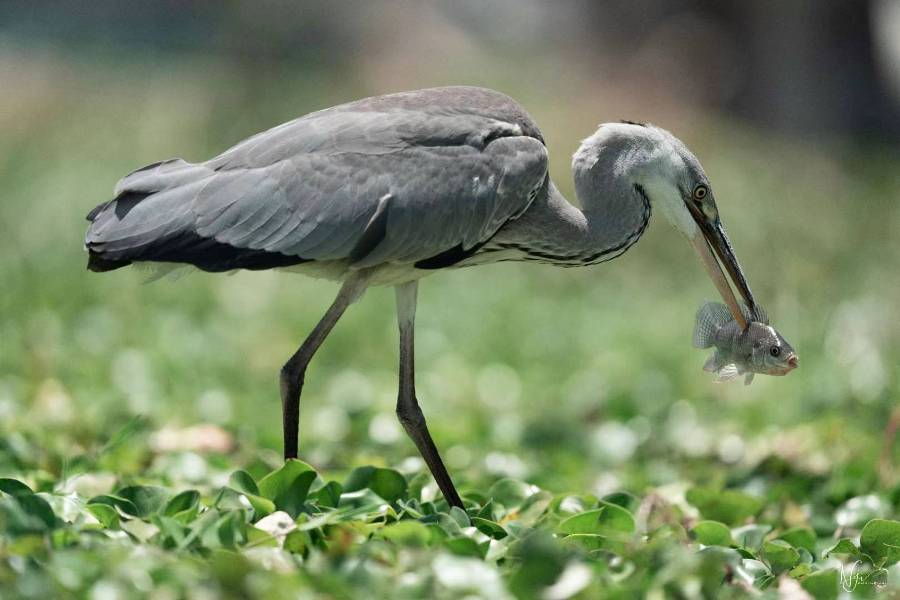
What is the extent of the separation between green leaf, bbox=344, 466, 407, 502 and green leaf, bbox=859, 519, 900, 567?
4.70ft

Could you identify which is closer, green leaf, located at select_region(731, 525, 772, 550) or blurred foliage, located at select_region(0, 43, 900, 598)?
blurred foliage, located at select_region(0, 43, 900, 598)

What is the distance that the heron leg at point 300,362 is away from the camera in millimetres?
4363

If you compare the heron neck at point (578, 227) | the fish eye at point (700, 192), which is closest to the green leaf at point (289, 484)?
the heron neck at point (578, 227)

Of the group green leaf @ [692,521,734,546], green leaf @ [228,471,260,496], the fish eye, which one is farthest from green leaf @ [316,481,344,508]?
the fish eye

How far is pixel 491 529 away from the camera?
366 centimetres

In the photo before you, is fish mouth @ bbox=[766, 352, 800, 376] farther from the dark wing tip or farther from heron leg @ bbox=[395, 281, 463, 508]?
the dark wing tip

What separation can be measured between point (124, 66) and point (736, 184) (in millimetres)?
7837

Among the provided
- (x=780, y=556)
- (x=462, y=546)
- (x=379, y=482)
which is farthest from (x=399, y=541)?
(x=780, y=556)

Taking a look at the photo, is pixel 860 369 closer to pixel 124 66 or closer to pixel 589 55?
pixel 589 55

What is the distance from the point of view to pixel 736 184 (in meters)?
11.2

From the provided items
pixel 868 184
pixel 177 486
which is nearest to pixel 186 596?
pixel 177 486

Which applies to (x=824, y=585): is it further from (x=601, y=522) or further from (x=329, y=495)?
(x=329, y=495)

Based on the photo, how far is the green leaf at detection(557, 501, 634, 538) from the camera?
3.61 m

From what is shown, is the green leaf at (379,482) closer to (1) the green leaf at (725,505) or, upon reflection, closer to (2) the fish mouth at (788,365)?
(1) the green leaf at (725,505)
